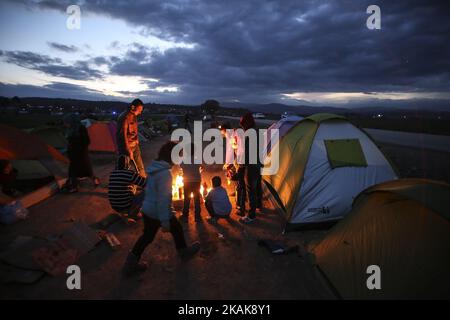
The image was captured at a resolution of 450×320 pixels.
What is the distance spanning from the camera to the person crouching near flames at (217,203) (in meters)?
6.02

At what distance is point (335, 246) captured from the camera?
411 centimetres

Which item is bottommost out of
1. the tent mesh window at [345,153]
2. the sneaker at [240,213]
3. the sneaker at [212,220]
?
the sneaker at [212,220]

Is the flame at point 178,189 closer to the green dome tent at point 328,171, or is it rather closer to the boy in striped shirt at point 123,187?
the boy in striped shirt at point 123,187

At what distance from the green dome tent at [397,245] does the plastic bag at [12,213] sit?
6.43 metres

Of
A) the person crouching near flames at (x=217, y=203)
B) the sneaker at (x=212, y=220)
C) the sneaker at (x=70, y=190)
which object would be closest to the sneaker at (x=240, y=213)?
the person crouching near flames at (x=217, y=203)

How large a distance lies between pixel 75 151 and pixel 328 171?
22.7 ft

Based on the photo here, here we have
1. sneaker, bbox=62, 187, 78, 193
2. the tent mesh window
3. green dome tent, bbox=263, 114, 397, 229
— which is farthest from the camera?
sneaker, bbox=62, 187, 78, 193

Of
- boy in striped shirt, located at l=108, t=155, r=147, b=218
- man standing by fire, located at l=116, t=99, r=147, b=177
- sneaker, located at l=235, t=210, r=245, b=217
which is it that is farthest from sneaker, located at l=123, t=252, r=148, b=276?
man standing by fire, located at l=116, t=99, r=147, b=177

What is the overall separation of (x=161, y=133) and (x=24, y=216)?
20228mm

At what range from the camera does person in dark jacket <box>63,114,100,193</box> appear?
7.53m

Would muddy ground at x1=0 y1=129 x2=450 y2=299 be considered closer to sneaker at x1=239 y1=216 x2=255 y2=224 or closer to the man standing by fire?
sneaker at x1=239 y1=216 x2=255 y2=224

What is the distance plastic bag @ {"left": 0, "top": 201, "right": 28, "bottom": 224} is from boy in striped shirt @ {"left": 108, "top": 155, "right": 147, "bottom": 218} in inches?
90.0

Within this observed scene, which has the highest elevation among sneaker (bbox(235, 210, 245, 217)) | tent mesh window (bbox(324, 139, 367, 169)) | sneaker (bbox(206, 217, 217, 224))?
tent mesh window (bbox(324, 139, 367, 169))

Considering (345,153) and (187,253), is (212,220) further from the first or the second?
(345,153)
